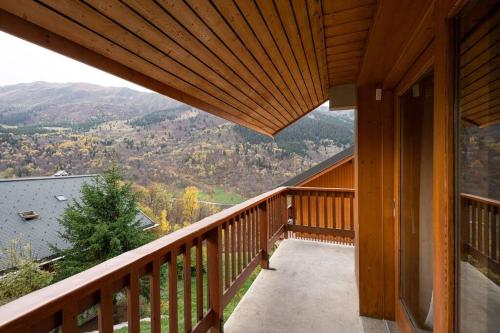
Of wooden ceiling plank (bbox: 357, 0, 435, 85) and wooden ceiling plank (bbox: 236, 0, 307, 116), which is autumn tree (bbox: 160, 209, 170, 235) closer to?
wooden ceiling plank (bbox: 236, 0, 307, 116)

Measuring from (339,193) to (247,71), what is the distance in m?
3.31

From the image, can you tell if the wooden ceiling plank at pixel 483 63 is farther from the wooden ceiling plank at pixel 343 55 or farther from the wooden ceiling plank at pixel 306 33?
the wooden ceiling plank at pixel 343 55

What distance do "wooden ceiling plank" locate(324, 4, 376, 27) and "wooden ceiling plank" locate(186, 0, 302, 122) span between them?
0.56 m

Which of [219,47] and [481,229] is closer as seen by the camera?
[481,229]

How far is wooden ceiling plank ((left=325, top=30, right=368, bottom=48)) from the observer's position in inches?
75.2

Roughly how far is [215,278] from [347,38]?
6.98 feet

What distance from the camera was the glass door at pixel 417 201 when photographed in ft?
5.25

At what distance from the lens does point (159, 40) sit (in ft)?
5.59

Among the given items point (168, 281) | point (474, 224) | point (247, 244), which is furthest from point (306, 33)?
point (247, 244)

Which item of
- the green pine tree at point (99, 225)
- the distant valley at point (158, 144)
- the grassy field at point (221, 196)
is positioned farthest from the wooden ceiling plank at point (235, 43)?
the grassy field at point (221, 196)

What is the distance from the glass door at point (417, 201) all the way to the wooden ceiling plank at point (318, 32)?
713 mm

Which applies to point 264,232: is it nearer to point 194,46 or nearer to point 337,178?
point 194,46

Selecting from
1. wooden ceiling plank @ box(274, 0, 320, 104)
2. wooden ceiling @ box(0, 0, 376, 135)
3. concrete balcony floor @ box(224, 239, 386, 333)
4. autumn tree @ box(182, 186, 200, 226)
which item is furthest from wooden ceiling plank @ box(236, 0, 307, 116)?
autumn tree @ box(182, 186, 200, 226)

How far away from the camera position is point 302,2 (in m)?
1.54
